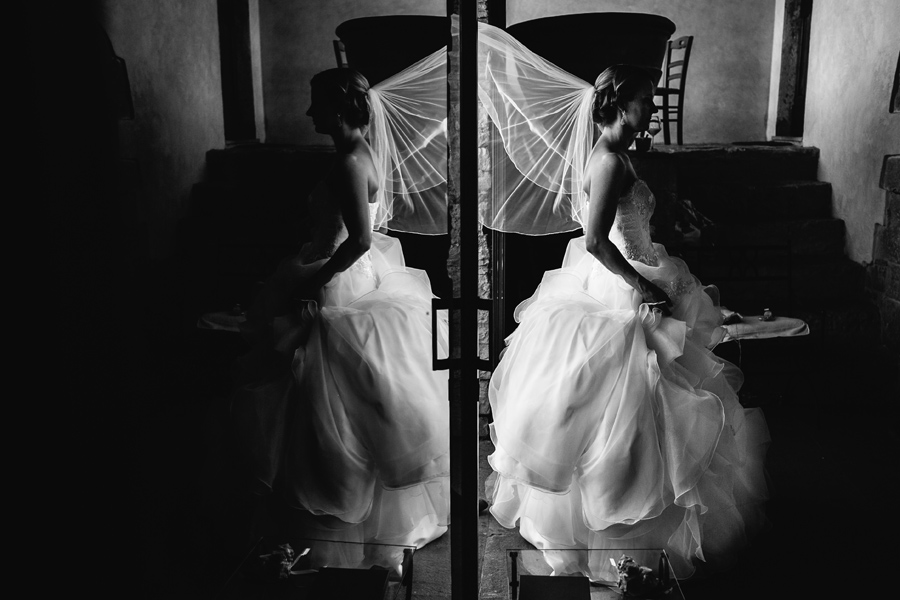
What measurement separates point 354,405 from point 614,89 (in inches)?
39.2

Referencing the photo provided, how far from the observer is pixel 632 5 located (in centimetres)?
185

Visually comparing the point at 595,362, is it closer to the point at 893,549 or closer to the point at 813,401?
the point at 813,401

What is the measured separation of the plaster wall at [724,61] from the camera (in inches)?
69.2

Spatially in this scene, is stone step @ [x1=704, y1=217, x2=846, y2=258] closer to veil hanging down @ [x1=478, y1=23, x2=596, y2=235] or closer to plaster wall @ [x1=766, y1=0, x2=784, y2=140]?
plaster wall @ [x1=766, y1=0, x2=784, y2=140]

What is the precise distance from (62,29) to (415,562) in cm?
142

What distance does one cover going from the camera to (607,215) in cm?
184

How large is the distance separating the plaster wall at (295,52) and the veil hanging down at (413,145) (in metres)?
0.15

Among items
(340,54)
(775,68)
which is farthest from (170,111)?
(775,68)

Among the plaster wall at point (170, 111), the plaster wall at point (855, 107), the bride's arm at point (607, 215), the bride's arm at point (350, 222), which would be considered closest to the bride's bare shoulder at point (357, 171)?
the bride's arm at point (350, 222)

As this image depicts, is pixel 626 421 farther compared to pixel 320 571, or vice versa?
pixel 626 421

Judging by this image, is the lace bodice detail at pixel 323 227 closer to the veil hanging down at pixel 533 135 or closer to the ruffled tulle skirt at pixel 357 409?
the ruffled tulle skirt at pixel 357 409

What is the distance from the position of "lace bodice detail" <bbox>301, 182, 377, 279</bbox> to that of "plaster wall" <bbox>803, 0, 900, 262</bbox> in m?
1.27

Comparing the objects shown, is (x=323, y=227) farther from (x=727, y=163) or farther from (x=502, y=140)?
(x=727, y=163)

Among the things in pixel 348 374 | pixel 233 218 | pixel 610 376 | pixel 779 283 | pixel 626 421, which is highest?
pixel 233 218
